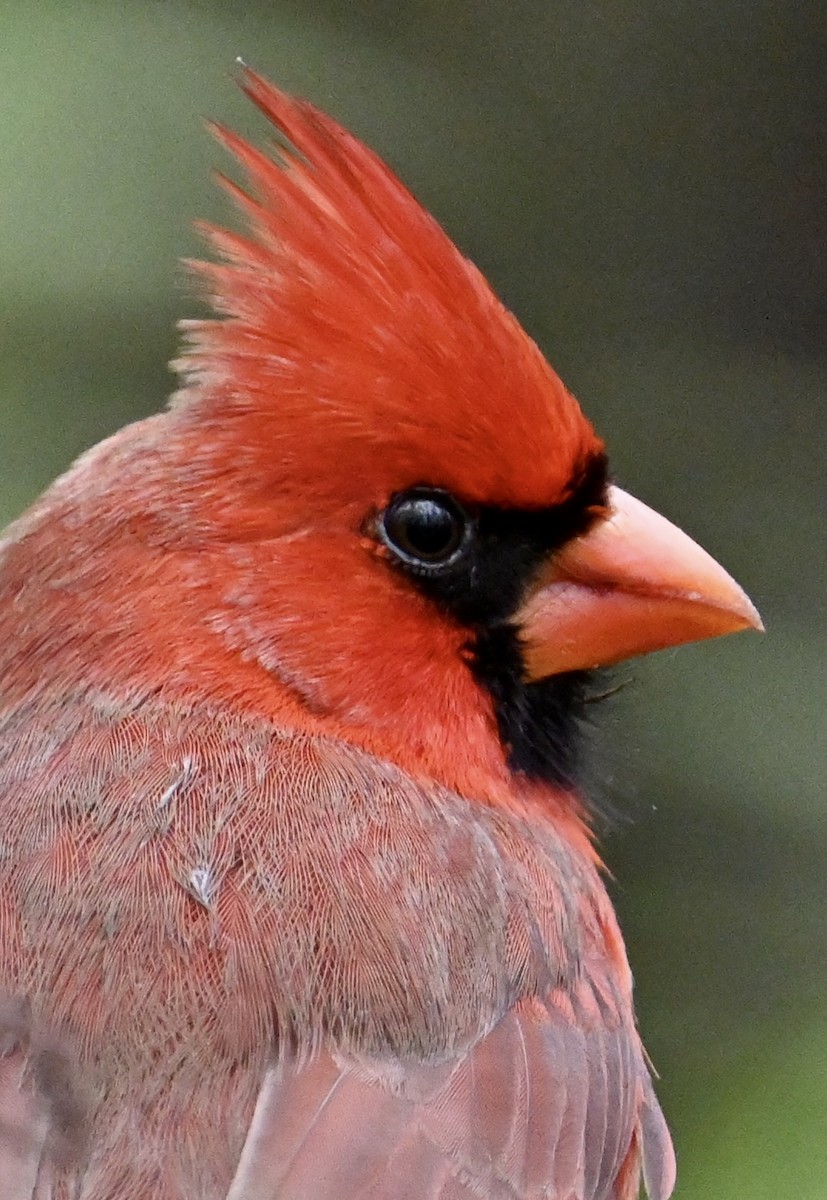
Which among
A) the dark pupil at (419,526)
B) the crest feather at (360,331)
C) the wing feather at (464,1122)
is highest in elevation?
the crest feather at (360,331)

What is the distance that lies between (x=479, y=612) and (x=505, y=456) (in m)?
0.15

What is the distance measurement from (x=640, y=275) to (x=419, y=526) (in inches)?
49.1

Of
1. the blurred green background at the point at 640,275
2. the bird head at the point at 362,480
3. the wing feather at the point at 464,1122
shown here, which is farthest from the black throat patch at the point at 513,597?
the blurred green background at the point at 640,275

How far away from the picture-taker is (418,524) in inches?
52.6

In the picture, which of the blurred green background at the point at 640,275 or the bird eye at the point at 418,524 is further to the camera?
the blurred green background at the point at 640,275

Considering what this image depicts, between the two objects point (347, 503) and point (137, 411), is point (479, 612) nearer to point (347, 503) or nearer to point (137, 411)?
point (347, 503)

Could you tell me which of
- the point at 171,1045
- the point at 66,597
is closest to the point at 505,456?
the point at 66,597

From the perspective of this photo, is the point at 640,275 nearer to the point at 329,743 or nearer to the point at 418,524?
the point at 418,524

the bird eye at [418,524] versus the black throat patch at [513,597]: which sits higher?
the bird eye at [418,524]

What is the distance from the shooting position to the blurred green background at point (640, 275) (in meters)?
2.23

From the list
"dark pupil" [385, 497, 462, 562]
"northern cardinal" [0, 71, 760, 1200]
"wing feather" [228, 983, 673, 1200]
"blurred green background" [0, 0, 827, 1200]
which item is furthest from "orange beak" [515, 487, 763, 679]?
"blurred green background" [0, 0, 827, 1200]

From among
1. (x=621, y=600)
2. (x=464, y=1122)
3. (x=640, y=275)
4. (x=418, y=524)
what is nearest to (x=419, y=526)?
(x=418, y=524)

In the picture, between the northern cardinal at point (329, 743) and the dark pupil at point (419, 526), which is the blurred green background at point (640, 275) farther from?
the dark pupil at point (419, 526)

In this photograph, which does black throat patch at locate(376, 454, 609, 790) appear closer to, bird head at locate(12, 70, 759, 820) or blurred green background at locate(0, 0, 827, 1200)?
bird head at locate(12, 70, 759, 820)
